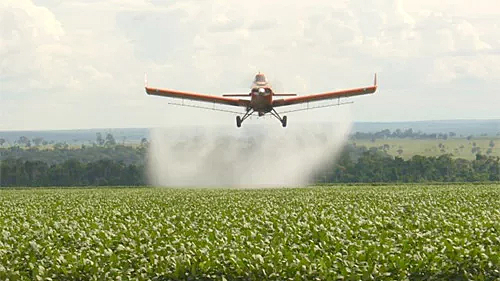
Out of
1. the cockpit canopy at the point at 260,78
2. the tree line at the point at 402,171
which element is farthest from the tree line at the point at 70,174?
the cockpit canopy at the point at 260,78

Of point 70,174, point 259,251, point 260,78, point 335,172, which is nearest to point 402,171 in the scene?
point 335,172

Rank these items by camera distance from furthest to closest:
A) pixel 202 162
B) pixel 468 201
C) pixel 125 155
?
1. pixel 125 155
2. pixel 202 162
3. pixel 468 201

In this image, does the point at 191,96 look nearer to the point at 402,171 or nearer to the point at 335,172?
the point at 335,172

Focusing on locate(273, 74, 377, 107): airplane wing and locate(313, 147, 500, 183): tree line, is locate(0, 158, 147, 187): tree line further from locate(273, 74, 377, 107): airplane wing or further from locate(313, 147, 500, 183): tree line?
locate(273, 74, 377, 107): airplane wing

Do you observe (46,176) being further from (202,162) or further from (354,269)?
(354,269)

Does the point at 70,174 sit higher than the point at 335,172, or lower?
lower

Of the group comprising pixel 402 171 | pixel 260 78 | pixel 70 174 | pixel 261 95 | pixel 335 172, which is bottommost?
pixel 70 174

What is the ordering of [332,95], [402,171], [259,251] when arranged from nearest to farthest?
[259,251] → [332,95] → [402,171]

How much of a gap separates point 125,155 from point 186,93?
120 metres

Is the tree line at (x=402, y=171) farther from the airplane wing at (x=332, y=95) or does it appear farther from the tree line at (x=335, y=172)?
the airplane wing at (x=332, y=95)

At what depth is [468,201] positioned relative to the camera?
129 feet

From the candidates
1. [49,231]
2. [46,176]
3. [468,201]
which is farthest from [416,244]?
[46,176]

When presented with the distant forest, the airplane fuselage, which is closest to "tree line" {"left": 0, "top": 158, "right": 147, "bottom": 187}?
the distant forest

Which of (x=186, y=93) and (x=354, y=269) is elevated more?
(x=186, y=93)
